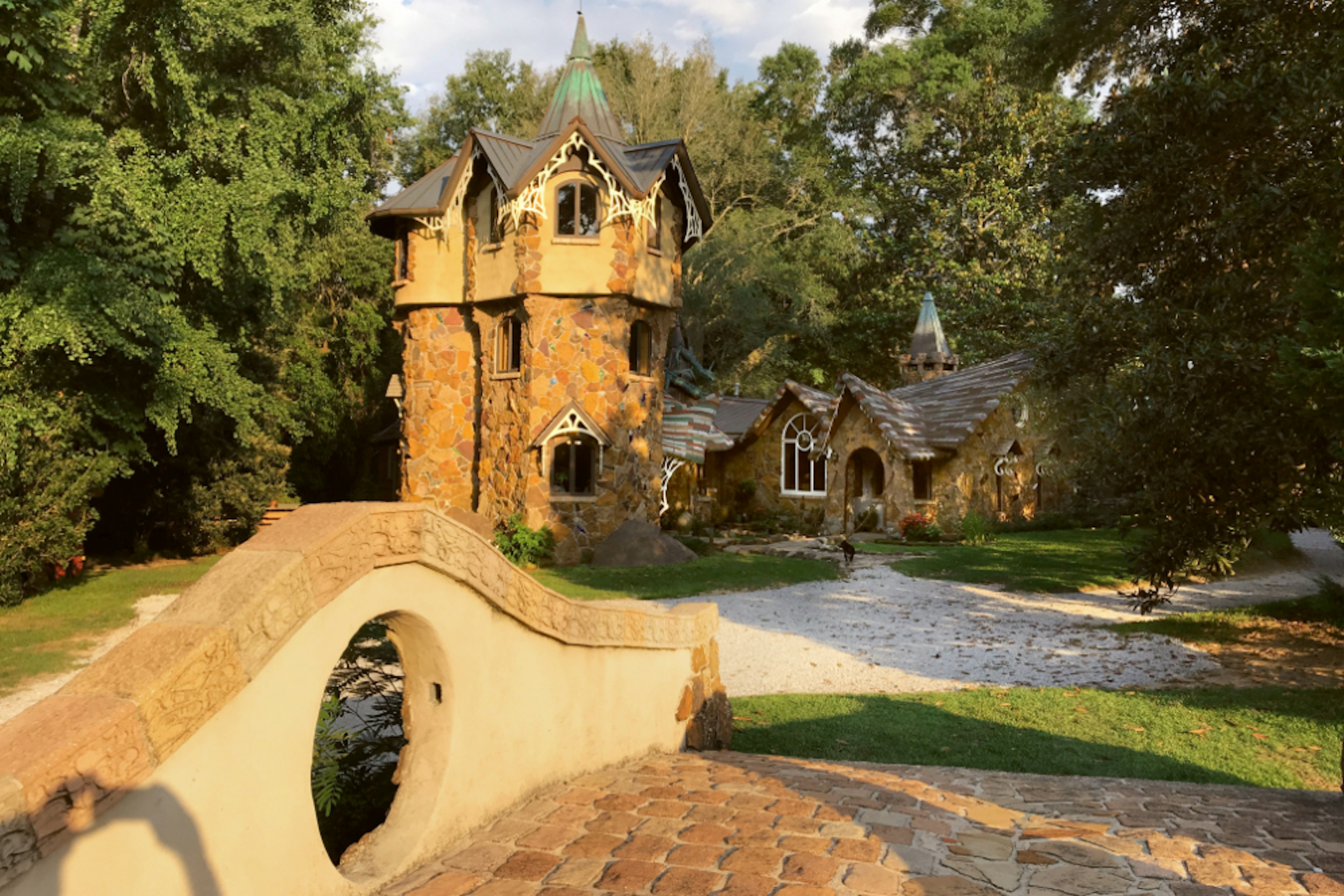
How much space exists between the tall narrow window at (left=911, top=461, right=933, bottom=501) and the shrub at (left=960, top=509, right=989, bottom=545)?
1593 mm

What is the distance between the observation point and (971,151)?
41375mm

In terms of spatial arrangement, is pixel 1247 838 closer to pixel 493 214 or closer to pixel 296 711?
pixel 296 711

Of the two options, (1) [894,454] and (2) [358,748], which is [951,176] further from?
(2) [358,748]

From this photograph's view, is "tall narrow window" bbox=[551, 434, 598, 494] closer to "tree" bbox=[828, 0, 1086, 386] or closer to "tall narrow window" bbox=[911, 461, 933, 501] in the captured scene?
"tall narrow window" bbox=[911, 461, 933, 501]

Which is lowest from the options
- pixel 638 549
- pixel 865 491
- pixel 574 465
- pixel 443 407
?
pixel 638 549

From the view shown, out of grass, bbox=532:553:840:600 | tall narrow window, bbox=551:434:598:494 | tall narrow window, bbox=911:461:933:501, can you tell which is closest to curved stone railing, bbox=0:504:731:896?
grass, bbox=532:553:840:600

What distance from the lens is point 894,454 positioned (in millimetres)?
26594

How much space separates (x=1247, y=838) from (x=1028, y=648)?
763 centimetres

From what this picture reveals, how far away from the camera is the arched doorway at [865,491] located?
2717 centimetres

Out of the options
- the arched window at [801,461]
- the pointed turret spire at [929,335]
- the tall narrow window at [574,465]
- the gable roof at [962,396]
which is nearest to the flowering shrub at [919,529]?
the gable roof at [962,396]

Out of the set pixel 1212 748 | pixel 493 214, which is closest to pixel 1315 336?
pixel 1212 748

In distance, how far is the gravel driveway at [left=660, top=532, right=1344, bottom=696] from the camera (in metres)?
10.1

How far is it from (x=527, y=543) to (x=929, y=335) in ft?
73.4

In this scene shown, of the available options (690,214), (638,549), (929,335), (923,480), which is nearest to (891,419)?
(923,480)
